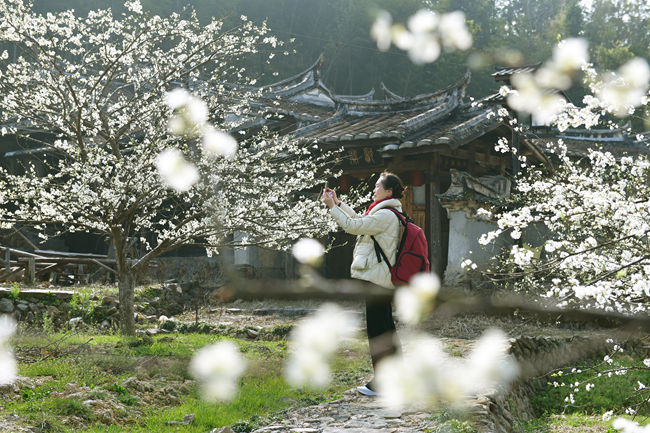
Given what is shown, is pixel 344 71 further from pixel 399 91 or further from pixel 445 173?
pixel 445 173

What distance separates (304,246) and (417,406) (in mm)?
7264

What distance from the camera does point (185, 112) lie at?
289 inches

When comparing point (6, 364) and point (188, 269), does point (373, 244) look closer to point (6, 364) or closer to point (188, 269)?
point (6, 364)

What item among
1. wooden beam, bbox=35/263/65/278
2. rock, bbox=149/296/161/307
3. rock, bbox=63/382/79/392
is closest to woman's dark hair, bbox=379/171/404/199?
rock, bbox=63/382/79/392

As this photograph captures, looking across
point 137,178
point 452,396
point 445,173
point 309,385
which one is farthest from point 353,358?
point 445,173

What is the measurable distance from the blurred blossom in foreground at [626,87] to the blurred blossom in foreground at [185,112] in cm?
495

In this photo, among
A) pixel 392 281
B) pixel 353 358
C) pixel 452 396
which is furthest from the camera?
pixel 353 358

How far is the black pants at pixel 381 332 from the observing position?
4.33 meters

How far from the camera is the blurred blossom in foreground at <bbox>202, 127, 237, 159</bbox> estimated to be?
737 centimetres

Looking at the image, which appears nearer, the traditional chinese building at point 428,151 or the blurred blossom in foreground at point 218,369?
the blurred blossom in foreground at point 218,369

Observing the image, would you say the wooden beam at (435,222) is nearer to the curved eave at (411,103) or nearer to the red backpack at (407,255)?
the curved eave at (411,103)

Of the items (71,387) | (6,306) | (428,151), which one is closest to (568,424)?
(71,387)

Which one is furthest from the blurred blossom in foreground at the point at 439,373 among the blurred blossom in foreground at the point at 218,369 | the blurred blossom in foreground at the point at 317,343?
the blurred blossom in foreground at the point at 218,369

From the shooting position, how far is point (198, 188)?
7422 mm
